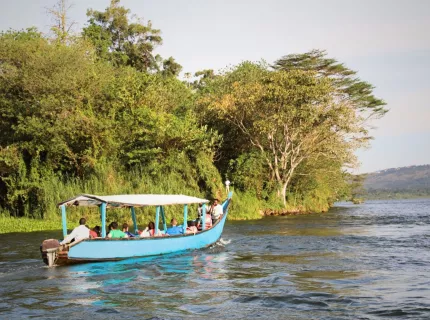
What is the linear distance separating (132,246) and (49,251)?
2553 millimetres

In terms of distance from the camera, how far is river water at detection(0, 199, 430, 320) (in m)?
11.0

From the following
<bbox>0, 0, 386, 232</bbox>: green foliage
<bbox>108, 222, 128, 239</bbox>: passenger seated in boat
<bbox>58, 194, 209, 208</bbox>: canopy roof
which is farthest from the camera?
<bbox>0, 0, 386, 232</bbox>: green foliage

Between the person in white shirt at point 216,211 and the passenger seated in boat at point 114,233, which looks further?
the person in white shirt at point 216,211

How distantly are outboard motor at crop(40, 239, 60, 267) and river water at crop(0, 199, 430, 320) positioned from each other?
0.86 ft

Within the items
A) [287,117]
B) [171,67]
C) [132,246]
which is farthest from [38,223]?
[171,67]

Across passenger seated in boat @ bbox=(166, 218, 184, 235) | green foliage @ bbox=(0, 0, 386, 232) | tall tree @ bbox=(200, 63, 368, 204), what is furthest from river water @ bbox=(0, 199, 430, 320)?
tall tree @ bbox=(200, 63, 368, 204)

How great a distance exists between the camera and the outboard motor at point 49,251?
15913 mm

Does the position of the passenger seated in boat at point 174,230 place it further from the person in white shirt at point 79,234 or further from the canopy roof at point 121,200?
the person in white shirt at point 79,234

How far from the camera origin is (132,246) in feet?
57.2

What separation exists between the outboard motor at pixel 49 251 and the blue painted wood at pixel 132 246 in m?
0.43

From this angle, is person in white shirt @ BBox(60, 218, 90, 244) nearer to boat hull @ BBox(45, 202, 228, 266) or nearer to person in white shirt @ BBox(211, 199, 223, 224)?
boat hull @ BBox(45, 202, 228, 266)

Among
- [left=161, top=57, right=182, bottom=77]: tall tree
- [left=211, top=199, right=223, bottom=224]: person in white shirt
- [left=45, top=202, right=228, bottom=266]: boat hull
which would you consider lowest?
[left=45, top=202, right=228, bottom=266]: boat hull

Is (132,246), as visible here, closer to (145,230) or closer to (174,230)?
(145,230)

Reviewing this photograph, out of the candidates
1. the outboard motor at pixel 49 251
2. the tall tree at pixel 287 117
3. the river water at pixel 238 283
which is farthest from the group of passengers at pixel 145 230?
the tall tree at pixel 287 117
